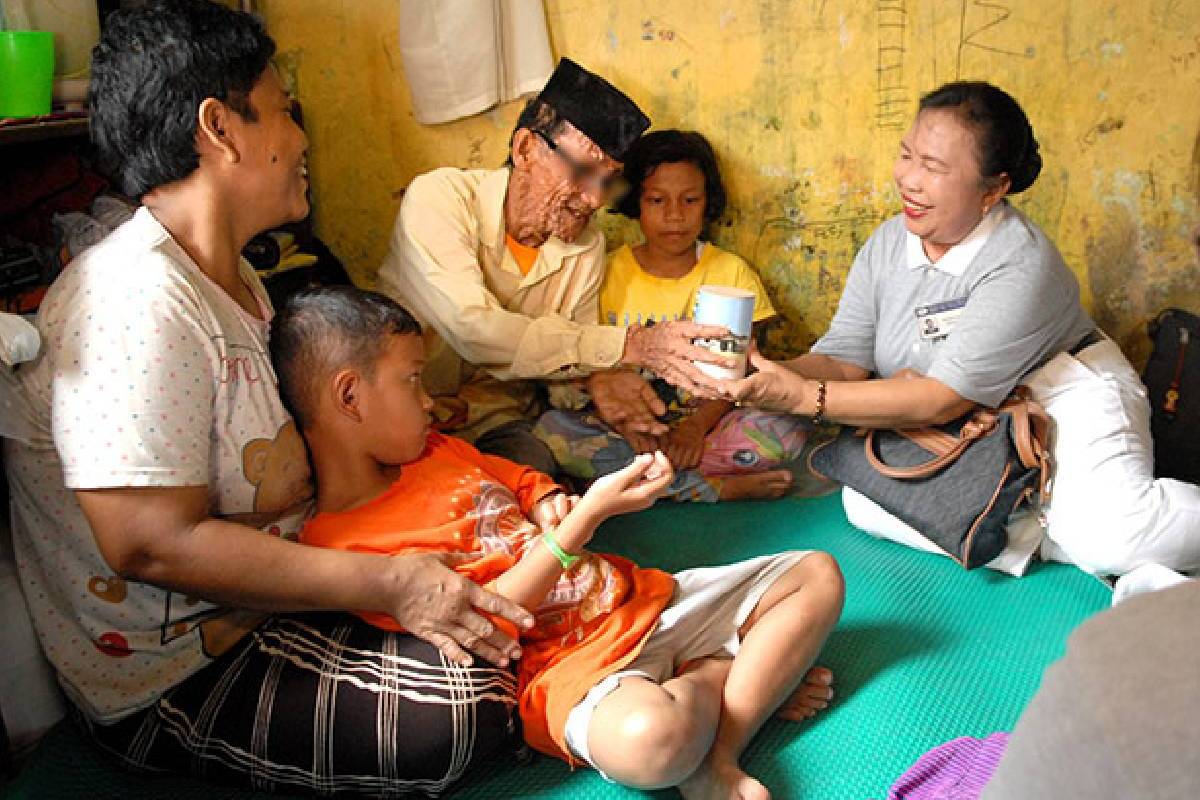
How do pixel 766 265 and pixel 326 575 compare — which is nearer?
pixel 326 575

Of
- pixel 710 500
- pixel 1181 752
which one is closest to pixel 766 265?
pixel 710 500

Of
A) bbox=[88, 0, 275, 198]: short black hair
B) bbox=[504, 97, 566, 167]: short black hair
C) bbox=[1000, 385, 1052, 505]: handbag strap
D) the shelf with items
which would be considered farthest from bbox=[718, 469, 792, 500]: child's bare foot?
the shelf with items

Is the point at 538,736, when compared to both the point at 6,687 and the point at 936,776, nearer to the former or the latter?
the point at 936,776

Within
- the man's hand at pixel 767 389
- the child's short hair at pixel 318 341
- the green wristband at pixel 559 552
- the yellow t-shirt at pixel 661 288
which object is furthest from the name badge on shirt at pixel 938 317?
the child's short hair at pixel 318 341

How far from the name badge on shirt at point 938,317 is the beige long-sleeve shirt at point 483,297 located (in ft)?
2.24

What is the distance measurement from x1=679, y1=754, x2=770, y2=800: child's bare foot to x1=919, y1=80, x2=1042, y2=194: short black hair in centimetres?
132

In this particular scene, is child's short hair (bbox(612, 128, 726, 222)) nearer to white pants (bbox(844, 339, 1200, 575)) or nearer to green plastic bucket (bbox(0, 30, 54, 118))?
white pants (bbox(844, 339, 1200, 575))

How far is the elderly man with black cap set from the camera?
7.36ft

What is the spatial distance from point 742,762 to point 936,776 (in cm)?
30

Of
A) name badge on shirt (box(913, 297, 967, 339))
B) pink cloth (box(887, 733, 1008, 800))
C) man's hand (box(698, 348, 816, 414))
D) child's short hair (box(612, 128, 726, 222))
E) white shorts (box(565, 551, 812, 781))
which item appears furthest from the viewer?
child's short hair (box(612, 128, 726, 222))

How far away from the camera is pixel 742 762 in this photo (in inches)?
60.2

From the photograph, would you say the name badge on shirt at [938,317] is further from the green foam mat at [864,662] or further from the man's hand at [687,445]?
the man's hand at [687,445]

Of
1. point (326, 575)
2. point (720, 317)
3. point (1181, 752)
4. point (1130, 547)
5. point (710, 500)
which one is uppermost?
point (1181, 752)

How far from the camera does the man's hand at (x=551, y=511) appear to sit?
1658 mm
